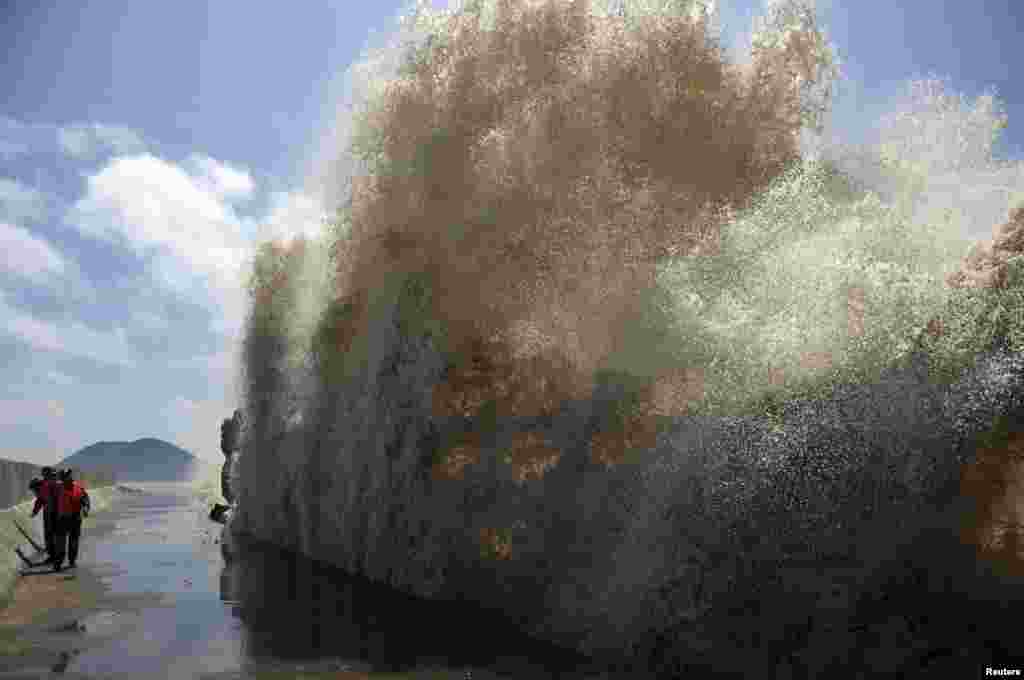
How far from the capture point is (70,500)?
18.7m

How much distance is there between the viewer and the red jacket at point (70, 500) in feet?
61.1

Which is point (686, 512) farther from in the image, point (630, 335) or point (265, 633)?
point (265, 633)


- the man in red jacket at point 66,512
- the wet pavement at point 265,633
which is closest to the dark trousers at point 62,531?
the man in red jacket at point 66,512

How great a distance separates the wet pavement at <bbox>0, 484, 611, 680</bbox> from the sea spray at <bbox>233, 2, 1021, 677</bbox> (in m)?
0.78

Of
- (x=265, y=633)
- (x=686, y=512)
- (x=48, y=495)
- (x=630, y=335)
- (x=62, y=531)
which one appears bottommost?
(x=265, y=633)

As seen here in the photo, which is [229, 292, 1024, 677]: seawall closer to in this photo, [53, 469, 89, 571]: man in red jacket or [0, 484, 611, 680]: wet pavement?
[0, 484, 611, 680]: wet pavement

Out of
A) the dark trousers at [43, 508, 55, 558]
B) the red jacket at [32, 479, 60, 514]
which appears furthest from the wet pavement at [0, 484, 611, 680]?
the red jacket at [32, 479, 60, 514]

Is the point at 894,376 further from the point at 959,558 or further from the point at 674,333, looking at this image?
the point at 674,333

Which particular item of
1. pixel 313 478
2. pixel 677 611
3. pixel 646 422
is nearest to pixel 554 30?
pixel 646 422

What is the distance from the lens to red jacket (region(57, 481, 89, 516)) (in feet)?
61.1

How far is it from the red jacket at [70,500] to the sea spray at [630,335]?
485 cm

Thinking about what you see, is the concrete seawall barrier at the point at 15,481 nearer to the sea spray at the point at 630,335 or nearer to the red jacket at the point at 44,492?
the red jacket at the point at 44,492

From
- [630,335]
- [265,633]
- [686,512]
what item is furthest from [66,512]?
[686,512]

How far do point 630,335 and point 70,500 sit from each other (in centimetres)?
1302
